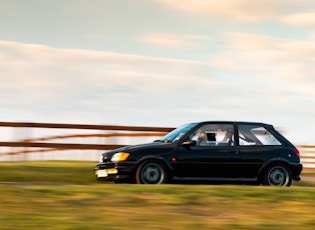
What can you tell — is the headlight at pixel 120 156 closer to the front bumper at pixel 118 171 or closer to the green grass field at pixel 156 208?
the front bumper at pixel 118 171

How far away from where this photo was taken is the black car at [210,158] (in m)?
15.0

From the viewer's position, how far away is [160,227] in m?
8.60

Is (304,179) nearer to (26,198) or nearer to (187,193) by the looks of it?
(187,193)

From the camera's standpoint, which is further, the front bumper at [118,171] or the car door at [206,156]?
the car door at [206,156]

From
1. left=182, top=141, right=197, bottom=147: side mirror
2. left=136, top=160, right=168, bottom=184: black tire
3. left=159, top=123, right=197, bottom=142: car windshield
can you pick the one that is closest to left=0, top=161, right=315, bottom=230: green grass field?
left=136, top=160, right=168, bottom=184: black tire

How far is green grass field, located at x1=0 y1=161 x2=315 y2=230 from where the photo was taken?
887 cm

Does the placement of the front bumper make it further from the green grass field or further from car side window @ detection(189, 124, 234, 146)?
the green grass field

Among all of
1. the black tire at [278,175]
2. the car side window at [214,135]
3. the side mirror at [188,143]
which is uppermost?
the car side window at [214,135]

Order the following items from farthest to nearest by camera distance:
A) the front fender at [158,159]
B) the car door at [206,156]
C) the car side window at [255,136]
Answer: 1. the car side window at [255,136]
2. the car door at [206,156]
3. the front fender at [158,159]

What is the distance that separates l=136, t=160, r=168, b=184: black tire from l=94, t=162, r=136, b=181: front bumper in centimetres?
15

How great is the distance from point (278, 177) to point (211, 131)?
1748mm

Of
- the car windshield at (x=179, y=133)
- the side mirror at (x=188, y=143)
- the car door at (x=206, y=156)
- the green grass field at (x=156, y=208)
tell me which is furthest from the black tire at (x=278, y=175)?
the green grass field at (x=156, y=208)

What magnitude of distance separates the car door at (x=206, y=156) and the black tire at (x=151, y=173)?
0.28m

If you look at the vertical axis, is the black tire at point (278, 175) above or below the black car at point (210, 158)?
below
